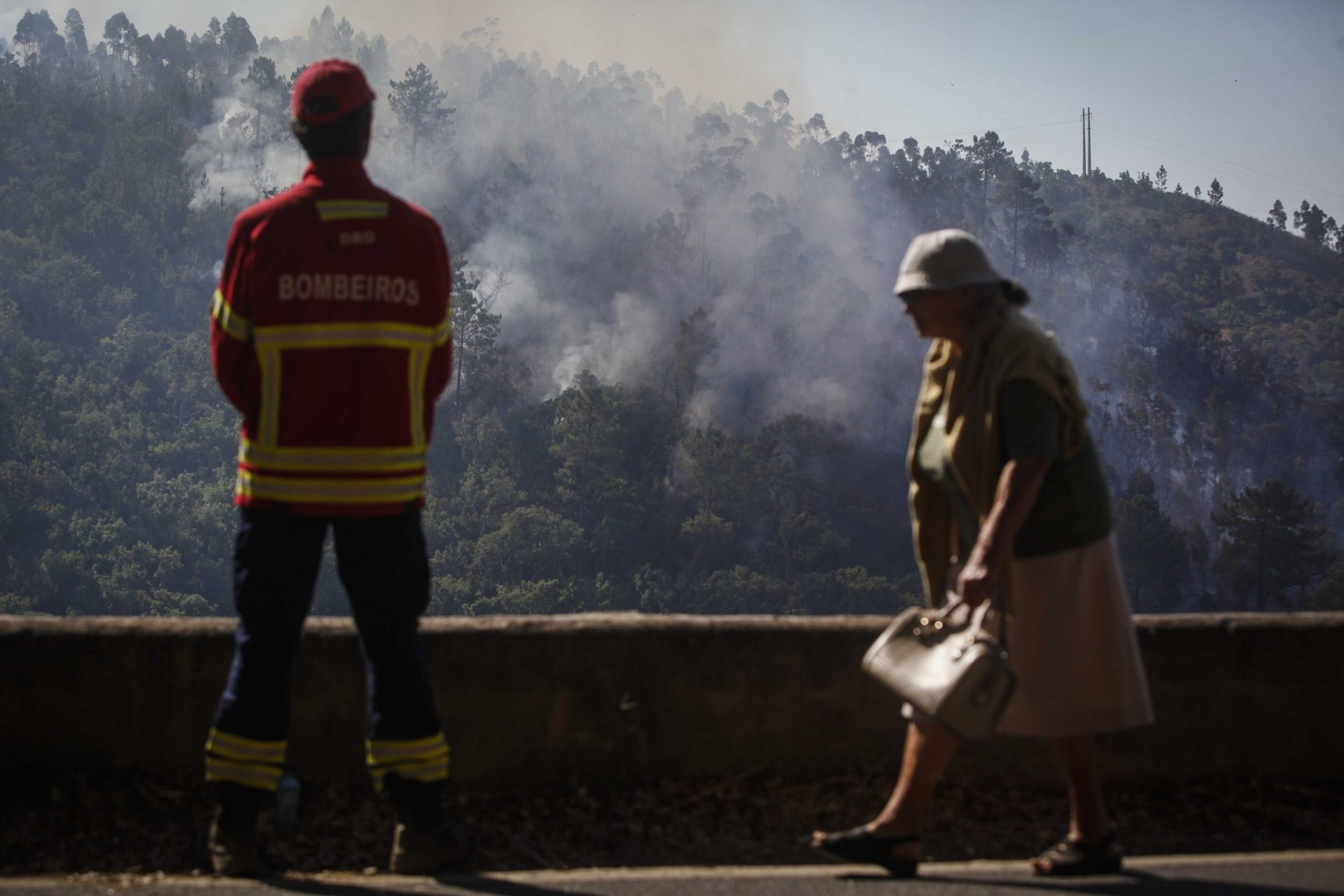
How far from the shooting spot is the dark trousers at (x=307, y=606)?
2.72 meters

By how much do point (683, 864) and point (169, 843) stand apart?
44.9 inches

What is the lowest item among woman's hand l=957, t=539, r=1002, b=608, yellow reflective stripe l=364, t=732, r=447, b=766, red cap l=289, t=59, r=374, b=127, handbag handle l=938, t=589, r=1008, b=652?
yellow reflective stripe l=364, t=732, r=447, b=766

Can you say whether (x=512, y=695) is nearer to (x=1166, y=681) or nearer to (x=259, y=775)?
(x=259, y=775)

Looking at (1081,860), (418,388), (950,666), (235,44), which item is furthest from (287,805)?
(235,44)

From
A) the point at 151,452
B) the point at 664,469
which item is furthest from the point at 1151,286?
the point at 151,452

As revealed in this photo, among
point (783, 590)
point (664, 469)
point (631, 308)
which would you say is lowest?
point (783, 590)

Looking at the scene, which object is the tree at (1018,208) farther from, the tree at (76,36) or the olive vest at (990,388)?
the olive vest at (990,388)

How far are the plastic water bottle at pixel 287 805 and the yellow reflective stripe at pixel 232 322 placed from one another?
3.40 feet

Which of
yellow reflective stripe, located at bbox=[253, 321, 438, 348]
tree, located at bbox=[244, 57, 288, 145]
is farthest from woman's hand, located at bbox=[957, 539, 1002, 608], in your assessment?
tree, located at bbox=[244, 57, 288, 145]

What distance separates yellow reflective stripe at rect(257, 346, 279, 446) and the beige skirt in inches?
58.6

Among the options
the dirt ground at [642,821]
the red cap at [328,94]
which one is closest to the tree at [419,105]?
the dirt ground at [642,821]

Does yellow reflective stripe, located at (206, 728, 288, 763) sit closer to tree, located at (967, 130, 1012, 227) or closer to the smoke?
the smoke

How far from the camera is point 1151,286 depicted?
9669cm

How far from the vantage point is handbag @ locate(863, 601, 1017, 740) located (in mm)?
2609
